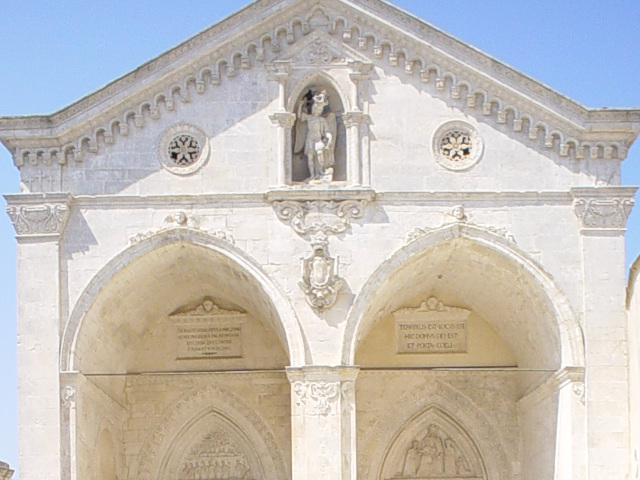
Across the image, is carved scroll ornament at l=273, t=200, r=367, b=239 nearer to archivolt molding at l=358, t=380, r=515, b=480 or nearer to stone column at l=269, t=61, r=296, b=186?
stone column at l=269, t=61, r=296, b=186

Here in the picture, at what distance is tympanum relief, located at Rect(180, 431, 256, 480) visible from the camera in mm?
21703

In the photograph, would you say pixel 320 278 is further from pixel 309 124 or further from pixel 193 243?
pixel 309 124

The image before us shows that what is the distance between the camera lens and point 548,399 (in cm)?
1947

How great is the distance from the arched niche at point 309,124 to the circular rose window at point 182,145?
1295 mm

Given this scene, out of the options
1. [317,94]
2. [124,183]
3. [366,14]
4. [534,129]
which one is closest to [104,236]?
[124,183]

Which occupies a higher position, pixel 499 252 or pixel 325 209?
pixel 325 209

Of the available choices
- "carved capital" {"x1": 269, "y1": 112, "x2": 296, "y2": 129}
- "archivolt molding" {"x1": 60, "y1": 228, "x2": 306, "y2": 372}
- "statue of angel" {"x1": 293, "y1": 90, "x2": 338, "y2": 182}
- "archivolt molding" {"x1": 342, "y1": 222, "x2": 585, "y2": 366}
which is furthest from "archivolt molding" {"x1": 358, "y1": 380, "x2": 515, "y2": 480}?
"carved capital" {"x1": 269, "y1": 112, "x2": 296, "y2": 129}

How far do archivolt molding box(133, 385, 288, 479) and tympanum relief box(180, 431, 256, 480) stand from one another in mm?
318

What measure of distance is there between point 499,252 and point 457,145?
1636 millimetres

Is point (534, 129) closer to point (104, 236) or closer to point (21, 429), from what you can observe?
point (104, 236)

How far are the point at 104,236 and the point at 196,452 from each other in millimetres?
4684

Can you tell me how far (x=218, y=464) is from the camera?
21688mm

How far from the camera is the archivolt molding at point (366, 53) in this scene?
61.6ft

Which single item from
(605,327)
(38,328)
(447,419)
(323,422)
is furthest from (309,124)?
(447,419)
